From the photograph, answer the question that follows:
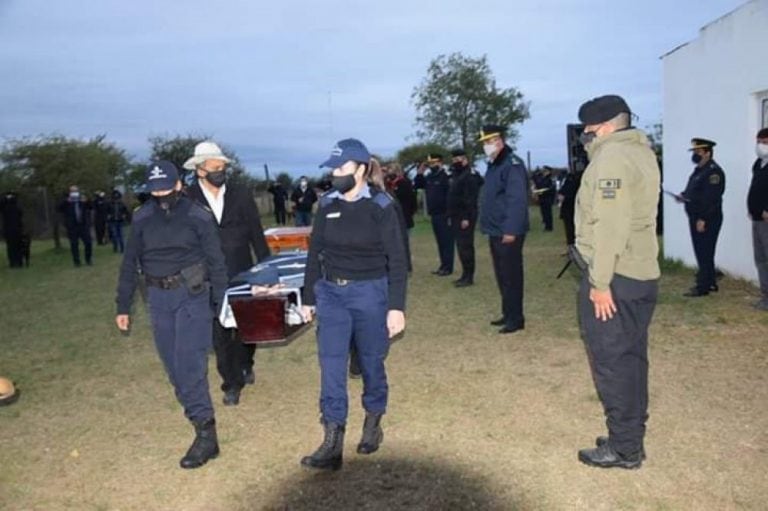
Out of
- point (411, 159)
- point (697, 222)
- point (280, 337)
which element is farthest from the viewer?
point (411, 159)

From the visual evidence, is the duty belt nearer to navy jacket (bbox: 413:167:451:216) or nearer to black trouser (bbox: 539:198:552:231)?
navy jacket (bbox: 413:167:451:216)

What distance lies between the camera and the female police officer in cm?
459

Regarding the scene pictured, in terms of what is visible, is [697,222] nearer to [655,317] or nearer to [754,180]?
[754,180]

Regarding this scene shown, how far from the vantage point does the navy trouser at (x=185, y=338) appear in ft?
15.6

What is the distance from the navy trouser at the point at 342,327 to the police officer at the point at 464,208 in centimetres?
672

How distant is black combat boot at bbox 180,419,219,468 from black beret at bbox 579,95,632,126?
9.66 ft

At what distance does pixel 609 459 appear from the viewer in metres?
4.48

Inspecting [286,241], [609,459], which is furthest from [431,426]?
[286,241]

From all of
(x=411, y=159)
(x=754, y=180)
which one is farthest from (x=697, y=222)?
(x=411, y=159)

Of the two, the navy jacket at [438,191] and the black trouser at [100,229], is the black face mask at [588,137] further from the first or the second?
the black trouser at [100,229]

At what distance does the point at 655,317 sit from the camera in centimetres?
843

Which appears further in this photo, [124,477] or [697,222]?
[697,222]

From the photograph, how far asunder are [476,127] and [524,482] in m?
33.6

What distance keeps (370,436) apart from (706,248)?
598cm
